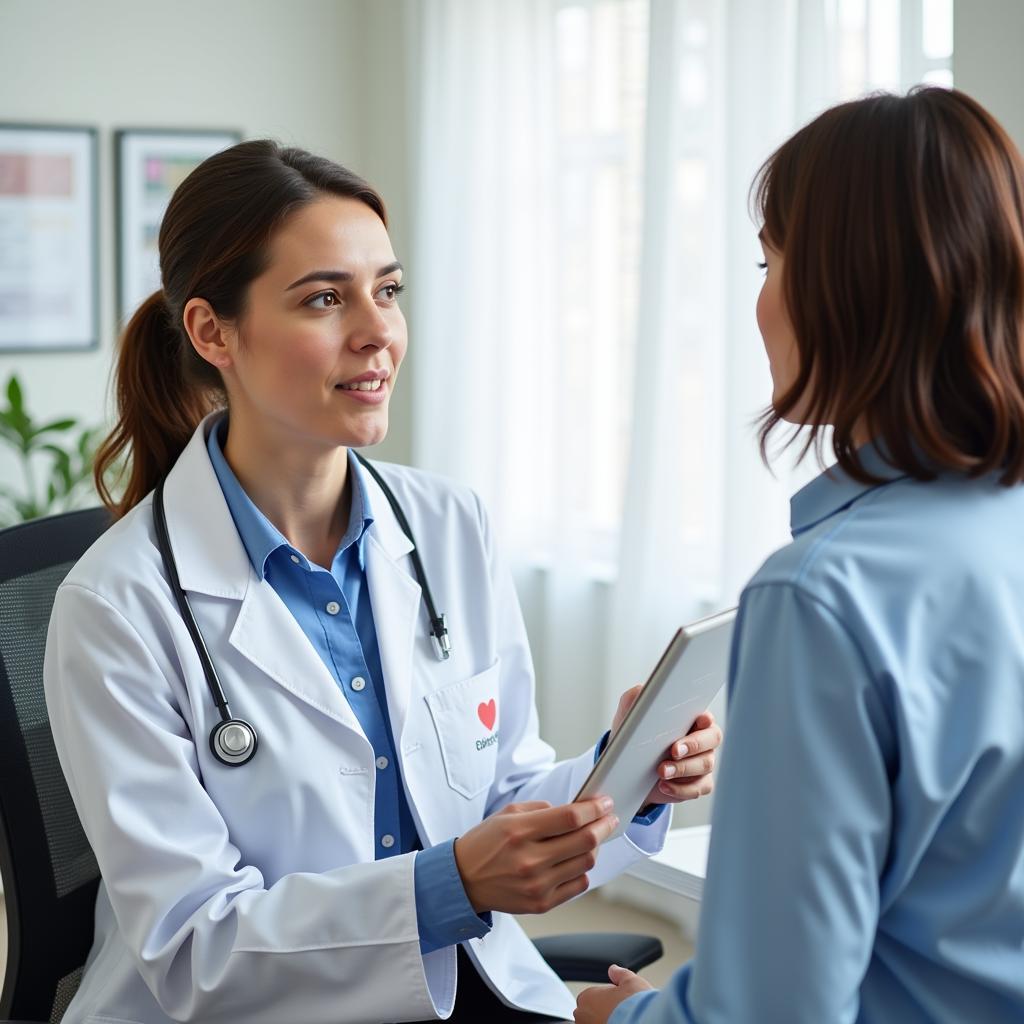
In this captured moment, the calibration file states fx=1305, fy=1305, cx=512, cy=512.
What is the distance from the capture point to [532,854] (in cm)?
122

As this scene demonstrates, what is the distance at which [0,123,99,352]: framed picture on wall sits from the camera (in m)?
3.56

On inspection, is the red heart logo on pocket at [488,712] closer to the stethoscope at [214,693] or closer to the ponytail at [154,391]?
the stethoscope at [214,693]

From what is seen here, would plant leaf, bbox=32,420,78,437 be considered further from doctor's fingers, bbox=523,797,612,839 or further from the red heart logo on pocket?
doctor's fingers, bbox=523,797,612,839

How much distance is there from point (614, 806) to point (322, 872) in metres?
0.32

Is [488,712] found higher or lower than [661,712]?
lower

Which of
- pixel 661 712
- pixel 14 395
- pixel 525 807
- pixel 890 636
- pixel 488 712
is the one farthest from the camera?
pixel 14 395

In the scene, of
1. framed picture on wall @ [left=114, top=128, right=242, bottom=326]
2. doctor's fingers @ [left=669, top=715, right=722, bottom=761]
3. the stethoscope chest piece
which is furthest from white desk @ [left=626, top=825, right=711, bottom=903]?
framed picture on wall @ [left=114, top=128, right=242, bottom=326]

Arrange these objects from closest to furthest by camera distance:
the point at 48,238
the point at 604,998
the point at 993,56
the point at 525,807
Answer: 1. the point at 604,998
2. the point at 525,807
3. the point at 993,56
4. the point at 48,238

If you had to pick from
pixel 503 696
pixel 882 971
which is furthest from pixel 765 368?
pixel 882 971

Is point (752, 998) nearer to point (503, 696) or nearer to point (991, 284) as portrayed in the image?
point (991, 284)

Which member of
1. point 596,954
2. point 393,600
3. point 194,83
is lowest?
point 596,954

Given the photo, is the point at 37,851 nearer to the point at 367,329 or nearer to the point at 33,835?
the point at 33,835

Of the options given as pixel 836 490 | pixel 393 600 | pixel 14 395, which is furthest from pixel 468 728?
pixel 14 395

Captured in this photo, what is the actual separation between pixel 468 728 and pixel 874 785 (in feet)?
2.62
